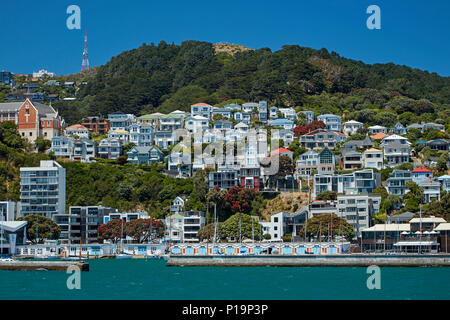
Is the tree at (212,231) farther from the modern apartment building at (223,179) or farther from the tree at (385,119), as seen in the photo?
the tree at (385,119)

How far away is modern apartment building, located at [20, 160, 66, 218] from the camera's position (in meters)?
107

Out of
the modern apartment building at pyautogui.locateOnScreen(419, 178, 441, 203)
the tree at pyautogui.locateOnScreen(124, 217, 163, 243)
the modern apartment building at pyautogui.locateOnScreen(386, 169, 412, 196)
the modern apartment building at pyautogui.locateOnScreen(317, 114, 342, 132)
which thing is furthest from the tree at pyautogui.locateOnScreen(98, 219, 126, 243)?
the modern apartment building at pyautogui.locateOnScreen(317, 114, 342, 132)

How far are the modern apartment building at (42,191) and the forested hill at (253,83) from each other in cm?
4619

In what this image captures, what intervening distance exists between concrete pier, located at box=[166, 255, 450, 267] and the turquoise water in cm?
137

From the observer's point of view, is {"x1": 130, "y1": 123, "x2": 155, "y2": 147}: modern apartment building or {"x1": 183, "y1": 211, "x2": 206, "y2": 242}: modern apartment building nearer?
{"x1": 183, "y1": 211, "x2": 206, "y2": 242}: modern apartment building

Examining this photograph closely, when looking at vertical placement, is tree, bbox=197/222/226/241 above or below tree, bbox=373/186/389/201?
below

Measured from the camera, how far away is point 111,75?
194m

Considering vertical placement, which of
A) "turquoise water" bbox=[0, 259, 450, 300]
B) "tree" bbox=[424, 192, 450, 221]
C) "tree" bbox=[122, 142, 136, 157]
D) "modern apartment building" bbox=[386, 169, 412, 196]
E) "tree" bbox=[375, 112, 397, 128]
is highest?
"tree" bbox=[375, 112, 397, 128]

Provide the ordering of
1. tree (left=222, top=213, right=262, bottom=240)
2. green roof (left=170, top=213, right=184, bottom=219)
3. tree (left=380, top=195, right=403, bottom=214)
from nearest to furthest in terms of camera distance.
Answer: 1. tree (left=222, top=213, right=262, bottom=240)
2. tree (left=380, top=195, right=403, bottom=214)
3. green roof (left=170, top=213, right=184, bottom=219)

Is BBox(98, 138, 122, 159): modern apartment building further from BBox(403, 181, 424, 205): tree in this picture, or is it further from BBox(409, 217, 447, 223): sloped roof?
BBox(409, 217, 447, 223): sloped roof

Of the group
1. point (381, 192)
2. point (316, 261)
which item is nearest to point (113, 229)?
point (316, 261)

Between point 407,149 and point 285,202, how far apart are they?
73.3 ft

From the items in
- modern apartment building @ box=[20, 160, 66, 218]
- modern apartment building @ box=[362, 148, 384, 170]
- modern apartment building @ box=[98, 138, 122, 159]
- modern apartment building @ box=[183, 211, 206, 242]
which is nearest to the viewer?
modern apartment building @ box=[183, 211, 206, 242]
